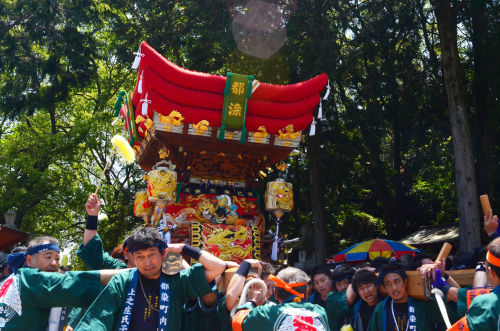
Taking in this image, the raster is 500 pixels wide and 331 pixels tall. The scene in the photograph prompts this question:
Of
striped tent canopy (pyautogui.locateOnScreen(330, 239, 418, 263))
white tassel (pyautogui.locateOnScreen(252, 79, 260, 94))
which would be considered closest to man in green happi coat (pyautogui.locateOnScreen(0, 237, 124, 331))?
white tassel (pyautogui.locateOnScreen(252, 79, 260, 94))

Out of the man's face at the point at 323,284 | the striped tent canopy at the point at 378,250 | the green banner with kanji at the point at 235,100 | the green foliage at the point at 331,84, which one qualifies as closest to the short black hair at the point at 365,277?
the man's face at the point at 323,284

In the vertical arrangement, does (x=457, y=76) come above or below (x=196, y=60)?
below

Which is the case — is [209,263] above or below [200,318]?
above

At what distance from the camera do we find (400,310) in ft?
12.3

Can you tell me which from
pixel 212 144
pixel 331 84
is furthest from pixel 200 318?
pixel 331 84

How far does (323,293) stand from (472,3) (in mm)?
7702

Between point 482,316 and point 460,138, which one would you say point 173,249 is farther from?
point 460,138

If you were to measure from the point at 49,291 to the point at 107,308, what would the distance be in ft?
1.40

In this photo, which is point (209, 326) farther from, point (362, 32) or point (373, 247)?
point (362, 32)

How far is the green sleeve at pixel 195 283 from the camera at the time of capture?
2836 millimetres

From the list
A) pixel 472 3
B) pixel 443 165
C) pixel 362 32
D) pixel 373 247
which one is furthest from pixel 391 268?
pixel 443 165

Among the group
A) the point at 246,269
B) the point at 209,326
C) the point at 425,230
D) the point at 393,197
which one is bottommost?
the point at 209,326

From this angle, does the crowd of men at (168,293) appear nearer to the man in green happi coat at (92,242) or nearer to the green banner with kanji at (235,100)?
the man in green happi coat at (92,242)

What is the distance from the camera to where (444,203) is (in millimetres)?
14328
